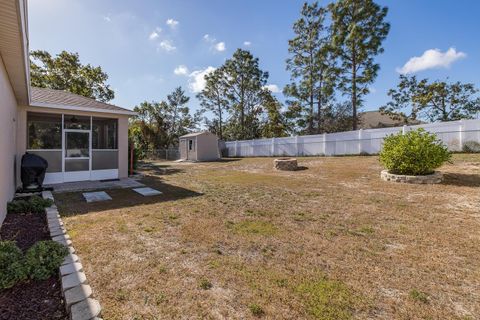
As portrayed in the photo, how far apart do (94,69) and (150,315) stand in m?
24.1

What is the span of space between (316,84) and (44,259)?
2314 centimetres

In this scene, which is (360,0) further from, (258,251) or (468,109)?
(258,251)

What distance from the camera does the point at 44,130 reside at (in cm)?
804

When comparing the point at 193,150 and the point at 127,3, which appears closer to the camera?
the point at 127,3

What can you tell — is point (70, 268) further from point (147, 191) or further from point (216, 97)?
point (216, 97)

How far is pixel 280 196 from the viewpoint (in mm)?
6559

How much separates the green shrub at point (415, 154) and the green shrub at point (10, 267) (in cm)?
897

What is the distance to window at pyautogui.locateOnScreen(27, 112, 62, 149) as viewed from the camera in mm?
7821

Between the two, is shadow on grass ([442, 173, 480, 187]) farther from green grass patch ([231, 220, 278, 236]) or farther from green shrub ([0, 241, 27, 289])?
green shrub ([0, 241, 27, 289])

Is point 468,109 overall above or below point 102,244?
above

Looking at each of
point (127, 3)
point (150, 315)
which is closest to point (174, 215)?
point (150, 315)

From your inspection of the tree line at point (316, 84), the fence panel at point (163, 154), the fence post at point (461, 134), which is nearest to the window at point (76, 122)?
the tree line at point (316, 84)

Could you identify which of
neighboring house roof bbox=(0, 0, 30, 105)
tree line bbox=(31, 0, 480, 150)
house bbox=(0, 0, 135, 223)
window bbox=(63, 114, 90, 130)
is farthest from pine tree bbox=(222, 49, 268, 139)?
neighboring house roof bbox=(0, 0, 30, 105)

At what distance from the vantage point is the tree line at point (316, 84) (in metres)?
18.7
